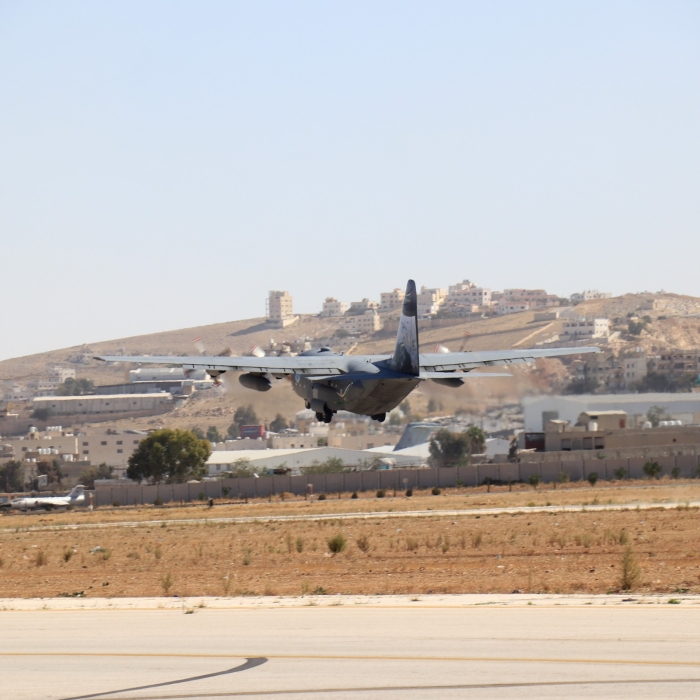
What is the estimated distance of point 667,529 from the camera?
133ft

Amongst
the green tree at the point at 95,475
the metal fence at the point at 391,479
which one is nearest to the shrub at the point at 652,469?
the metal fence at the point at 391,479

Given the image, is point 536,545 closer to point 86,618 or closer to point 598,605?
point 598,605

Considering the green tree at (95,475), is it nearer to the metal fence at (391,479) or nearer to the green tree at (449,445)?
the green tree at (449,445)

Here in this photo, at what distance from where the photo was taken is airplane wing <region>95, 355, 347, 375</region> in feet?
199

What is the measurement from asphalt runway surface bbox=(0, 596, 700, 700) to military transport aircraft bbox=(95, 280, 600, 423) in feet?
113

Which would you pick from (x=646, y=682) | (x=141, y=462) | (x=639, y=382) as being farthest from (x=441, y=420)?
(x=646, y=682)

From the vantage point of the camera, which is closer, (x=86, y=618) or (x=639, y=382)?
(x=86, y=618)

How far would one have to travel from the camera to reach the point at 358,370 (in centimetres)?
5803

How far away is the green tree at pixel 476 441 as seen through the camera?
416ft

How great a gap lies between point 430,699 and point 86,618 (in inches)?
443

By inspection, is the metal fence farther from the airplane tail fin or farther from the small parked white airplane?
the airplane tail fin

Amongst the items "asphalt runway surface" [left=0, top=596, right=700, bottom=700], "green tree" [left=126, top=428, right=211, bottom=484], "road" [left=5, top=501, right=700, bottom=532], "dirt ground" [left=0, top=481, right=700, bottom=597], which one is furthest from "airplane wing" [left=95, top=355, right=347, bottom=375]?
"green tree" [left=126, top=428, right=211, bottom=484]

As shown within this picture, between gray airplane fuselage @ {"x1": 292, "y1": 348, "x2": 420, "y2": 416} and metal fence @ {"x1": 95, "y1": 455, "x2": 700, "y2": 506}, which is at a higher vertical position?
gray airplane fuselage @ {"x1": 292, "y1": 348, "x2": 420, "y2": 416}

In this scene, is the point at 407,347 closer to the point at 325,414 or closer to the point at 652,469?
Answer: the point at 325,414
